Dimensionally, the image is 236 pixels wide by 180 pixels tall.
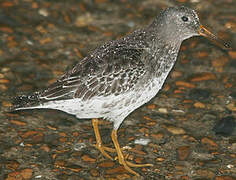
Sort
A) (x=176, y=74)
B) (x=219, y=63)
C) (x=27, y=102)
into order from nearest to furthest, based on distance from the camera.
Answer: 1. (x=27, y=102)
2. (x=176, y=74)
3. (x=219, y=63)

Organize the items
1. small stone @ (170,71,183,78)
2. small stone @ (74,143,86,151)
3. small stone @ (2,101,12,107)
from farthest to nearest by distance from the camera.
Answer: small stone @ (170,71,183,78) → small stone @ (2,101,12,107) → small stone @ (74,143,86,151)

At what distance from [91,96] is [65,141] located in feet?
4.29

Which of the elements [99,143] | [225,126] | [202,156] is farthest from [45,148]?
[225,126]

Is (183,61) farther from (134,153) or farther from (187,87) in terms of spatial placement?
(134,153)

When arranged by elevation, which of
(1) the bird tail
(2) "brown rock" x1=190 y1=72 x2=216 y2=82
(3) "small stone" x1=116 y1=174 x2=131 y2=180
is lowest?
(3) "small stone" x1=116 y1=174 x2=131 y2=180

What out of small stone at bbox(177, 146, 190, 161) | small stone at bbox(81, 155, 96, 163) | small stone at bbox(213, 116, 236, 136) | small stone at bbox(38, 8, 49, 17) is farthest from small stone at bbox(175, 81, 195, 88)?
small stone at bbox(38, 8, 49, 17)

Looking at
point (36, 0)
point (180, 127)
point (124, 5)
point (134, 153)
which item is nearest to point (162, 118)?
point (180, 127)

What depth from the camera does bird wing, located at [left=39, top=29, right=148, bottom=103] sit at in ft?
21.9

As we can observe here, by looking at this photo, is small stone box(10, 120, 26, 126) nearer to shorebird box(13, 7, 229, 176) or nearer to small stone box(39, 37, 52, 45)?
shorebird box(13, 7, 229, 176)

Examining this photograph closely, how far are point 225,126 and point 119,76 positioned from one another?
2.46 m

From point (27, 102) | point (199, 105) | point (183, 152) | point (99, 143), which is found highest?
point (199, 105)

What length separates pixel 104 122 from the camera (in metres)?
8.20

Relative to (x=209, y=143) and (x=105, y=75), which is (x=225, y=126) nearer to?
(x=209, y=143)

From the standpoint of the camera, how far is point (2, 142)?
7445 mm
